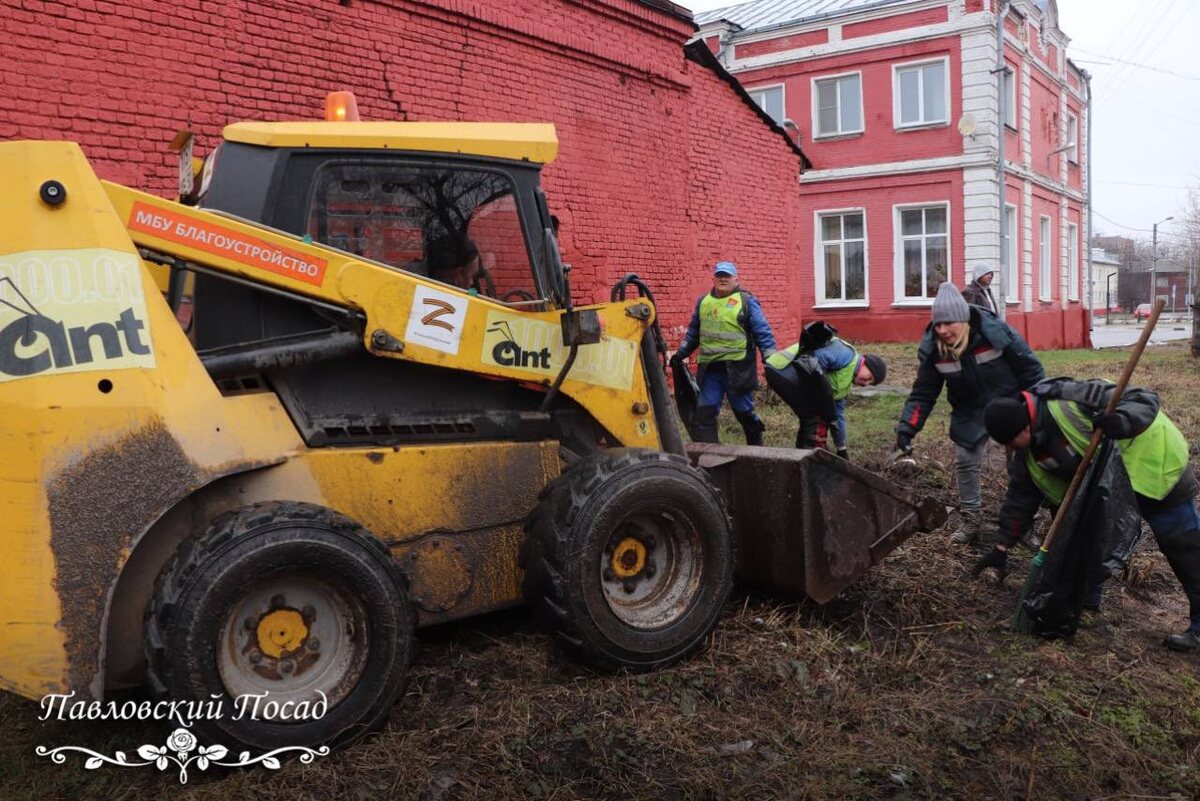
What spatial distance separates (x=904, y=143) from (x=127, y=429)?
832 inches

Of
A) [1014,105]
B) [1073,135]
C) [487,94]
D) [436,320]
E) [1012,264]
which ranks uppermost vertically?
[1073,135]

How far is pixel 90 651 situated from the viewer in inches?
114

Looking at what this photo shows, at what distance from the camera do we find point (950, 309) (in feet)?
17.4

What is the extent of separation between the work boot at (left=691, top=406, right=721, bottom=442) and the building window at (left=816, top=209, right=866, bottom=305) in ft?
51.9

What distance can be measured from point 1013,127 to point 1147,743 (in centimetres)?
2157

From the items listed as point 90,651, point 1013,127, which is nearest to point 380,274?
point 90,651

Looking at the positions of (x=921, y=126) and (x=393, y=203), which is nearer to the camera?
(x=393, y=203)

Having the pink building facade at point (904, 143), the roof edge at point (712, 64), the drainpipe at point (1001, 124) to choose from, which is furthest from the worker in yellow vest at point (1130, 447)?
the pink building facade at point (904, 143)

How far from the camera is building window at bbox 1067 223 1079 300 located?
26616 millimetres

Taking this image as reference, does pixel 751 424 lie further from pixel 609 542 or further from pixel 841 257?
pixel 841 257

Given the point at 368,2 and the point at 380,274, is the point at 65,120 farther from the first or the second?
the point at 380,274

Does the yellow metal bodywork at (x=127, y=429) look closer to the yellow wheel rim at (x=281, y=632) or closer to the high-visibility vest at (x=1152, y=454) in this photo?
the yellow wheel rim at (x=281, y=632)

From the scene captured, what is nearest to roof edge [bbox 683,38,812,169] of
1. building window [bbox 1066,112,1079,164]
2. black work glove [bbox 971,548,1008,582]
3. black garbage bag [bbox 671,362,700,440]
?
black garbage bag [bbox 671,362,700,440]

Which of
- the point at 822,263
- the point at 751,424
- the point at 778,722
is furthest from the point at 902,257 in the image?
the point at 778,722
